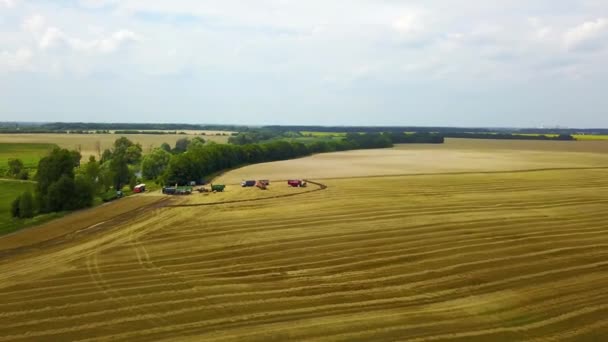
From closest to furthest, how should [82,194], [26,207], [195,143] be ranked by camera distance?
[26,207], [82,194], [195,143]

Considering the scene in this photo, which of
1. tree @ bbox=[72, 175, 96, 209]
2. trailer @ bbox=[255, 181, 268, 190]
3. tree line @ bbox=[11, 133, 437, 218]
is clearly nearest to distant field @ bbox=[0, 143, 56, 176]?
tree line @ bbox=[11, 133, 437, 218]

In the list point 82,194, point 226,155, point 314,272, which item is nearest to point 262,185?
point 82,194

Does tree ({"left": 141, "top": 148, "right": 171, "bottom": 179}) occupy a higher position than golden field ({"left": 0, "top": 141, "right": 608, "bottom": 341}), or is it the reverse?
tree ({"left": 141, "top": 148, "right": 171, "bottom": 179})

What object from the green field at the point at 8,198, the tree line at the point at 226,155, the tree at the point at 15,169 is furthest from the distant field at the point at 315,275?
the tree at the point at 15,169

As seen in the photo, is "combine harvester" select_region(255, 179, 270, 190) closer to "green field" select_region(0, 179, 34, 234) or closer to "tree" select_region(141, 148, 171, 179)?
"tree" select_region(141, 148, 171, 179)

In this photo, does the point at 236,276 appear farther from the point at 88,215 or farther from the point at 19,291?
the point at 88,215

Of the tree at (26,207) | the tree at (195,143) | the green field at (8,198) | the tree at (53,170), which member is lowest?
the green field at (8,198)

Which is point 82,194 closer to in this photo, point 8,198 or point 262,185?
point 8,198

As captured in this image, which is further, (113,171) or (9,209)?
(113,171)

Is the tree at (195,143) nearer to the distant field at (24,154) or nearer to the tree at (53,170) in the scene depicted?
the distant field at (24,154)
